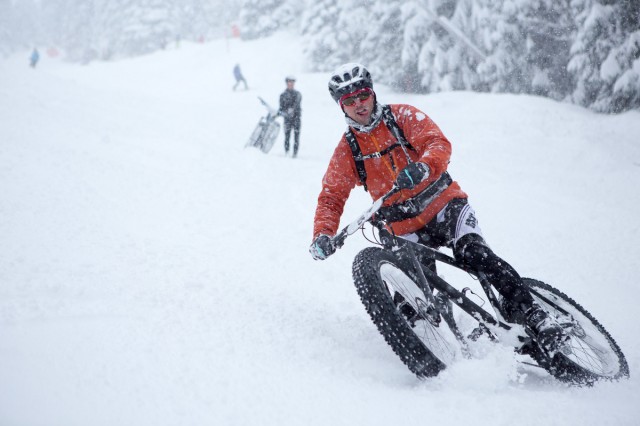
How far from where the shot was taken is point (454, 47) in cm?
1938

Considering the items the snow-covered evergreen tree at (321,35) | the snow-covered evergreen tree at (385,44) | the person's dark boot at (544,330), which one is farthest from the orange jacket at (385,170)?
the snow-covered evergreen tree at (321,35)

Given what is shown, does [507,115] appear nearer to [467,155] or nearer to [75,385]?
[467,155]

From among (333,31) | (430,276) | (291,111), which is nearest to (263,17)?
(333,31)

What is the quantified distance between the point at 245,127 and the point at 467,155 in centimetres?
848

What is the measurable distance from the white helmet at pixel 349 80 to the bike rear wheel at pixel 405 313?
4.01ft

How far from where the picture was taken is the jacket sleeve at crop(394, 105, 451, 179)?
2.94 metres

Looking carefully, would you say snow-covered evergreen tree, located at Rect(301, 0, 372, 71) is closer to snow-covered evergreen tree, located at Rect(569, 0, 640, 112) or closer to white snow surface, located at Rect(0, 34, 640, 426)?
snow-covered evergreen tree, located at Rect(569, 0, 640, 112)

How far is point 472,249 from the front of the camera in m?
3.09

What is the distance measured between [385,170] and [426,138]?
0.40 m

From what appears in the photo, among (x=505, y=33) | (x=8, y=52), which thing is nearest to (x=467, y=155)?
(x=505, y=33)

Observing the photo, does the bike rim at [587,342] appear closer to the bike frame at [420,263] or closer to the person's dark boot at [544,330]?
the person's dark boot at [544,330]

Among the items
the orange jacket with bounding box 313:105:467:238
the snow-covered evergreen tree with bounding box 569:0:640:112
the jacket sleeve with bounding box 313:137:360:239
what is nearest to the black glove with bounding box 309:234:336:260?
the orange jacket with bounding box 313:105:467:238

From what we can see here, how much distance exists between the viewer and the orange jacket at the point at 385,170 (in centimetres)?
324

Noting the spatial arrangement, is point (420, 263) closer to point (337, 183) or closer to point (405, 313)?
point (405, 313)
